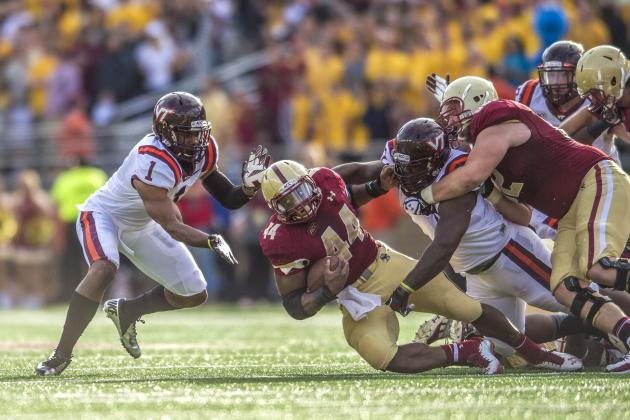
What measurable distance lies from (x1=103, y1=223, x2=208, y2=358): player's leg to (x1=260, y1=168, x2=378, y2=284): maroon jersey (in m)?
1.15

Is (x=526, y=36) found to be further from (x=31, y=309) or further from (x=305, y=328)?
(x=31, y=309)

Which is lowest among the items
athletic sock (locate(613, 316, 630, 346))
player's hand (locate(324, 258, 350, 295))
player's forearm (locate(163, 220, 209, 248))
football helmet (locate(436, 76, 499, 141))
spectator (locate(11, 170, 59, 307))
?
spectator (locate(11, 170, 59, 307))

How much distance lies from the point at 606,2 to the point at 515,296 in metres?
6.67

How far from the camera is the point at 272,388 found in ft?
18.7

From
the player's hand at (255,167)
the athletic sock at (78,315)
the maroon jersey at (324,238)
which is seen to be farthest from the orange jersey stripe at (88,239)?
the maroon jersey at (324,238)

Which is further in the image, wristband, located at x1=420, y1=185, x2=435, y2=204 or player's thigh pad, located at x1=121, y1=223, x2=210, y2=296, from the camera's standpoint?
player's thigh pad, located at x1=121, y1=223, x2=210, y2=296

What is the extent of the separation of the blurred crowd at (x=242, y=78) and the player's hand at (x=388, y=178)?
197 inches

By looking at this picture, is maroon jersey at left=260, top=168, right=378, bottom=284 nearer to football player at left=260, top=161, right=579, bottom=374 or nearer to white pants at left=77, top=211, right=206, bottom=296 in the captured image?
football player at left=260, top=161, right=579, bottom=374

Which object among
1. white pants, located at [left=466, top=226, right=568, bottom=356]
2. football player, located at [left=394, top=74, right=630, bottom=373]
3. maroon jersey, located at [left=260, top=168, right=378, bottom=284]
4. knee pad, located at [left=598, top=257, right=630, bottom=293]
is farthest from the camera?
white pants, located at [left=466, top=226, right=568, bottom=356]

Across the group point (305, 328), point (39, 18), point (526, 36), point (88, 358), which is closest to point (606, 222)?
point (88, 358)

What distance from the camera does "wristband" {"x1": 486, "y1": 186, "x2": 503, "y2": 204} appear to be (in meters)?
6.68

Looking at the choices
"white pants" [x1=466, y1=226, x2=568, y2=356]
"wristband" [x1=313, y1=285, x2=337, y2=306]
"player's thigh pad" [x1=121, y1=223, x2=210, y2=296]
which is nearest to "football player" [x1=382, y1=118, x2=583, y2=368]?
"white pants" [x1=466, y1=226, x2=568, y2=356]

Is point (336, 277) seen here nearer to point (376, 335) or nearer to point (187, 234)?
point (376, 335)

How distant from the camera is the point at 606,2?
12.7 metres
